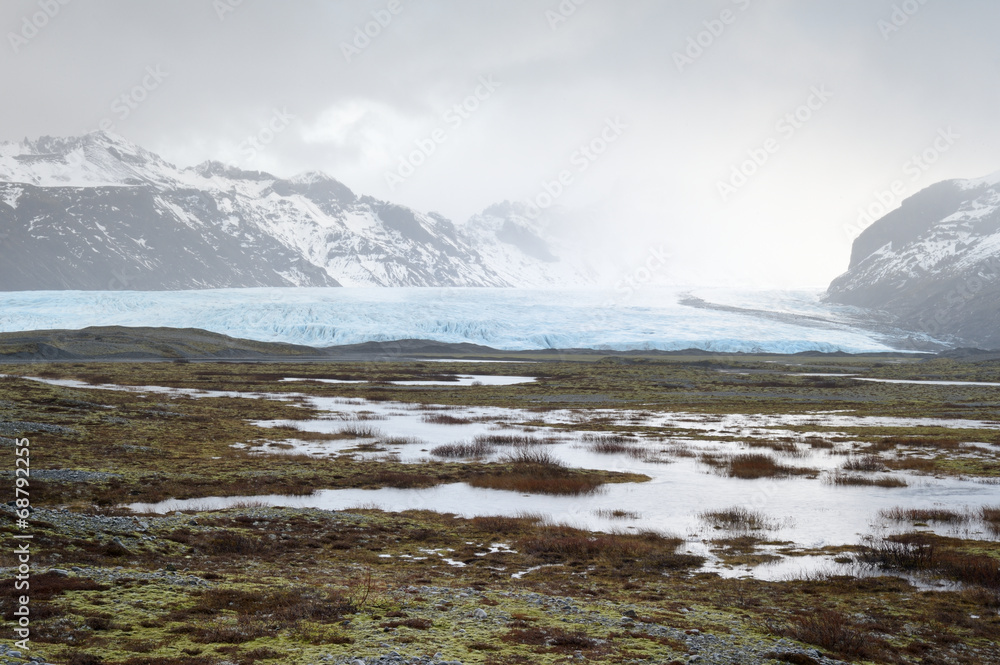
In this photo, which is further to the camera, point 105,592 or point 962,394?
point 962,394

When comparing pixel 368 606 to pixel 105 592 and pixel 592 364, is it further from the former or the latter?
pixel 592 364

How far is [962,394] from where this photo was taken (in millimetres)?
66562

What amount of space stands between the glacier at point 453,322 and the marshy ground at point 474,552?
88.1m

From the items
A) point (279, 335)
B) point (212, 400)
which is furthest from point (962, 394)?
point (279, 335)

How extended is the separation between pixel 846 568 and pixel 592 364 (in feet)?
292

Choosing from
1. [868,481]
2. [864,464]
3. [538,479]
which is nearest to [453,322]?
[864,464]

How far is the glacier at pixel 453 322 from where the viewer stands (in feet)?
433

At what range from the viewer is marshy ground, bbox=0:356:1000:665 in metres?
10.4

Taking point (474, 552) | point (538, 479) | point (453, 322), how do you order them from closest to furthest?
point (474, 552), point (538, 479), point (453, 322)

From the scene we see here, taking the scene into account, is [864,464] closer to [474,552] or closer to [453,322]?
[474,552]

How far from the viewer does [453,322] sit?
446 feet

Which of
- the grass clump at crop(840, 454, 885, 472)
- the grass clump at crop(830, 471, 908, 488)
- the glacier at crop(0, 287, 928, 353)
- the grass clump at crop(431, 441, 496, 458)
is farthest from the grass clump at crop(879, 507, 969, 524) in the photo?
the glacier at crop(0, 287, 928, 353)

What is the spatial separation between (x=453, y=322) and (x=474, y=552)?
119129 mm

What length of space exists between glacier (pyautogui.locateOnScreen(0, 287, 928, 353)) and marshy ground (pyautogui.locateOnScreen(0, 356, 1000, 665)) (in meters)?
88.1
